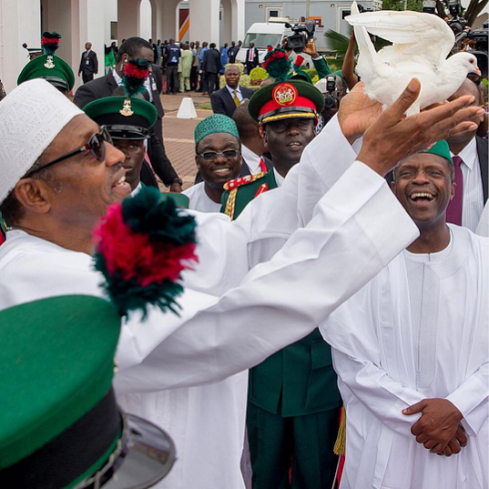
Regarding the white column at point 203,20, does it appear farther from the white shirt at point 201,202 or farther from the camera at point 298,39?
the white shirt at point 201,202

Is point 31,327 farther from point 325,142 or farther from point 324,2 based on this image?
point 324,2

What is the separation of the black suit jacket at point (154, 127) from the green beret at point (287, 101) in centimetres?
159

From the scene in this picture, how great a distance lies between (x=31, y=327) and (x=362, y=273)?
2.15 feet

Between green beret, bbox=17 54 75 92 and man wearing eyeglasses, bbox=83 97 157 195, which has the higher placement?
green beret, bbox=17 54 75 92

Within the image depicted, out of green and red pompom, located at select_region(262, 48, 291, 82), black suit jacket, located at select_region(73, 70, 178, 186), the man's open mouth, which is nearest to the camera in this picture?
the man's open mouth

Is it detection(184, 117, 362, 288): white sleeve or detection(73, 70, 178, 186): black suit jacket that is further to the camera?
detection(73, 70, 178, 186): black suit jacket

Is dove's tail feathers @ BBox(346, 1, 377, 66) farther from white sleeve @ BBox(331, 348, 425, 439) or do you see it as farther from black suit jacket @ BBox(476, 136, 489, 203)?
black suit jacket @ BBox(476, 136, 489, 203)

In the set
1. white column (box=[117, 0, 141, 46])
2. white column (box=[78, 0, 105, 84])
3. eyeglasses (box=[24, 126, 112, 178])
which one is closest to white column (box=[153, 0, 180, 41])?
white column (box=[117, 0, 141, 46])

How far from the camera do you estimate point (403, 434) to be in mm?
2805

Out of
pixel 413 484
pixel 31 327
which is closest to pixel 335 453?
pixel 413 484

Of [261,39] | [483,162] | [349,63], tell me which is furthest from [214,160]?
[261,39]

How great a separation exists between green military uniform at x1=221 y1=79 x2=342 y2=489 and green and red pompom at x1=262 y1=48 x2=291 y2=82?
3003 mm

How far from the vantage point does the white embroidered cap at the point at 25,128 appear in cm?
180

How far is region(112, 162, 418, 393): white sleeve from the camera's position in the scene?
1.46m
